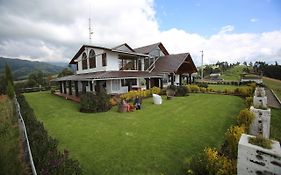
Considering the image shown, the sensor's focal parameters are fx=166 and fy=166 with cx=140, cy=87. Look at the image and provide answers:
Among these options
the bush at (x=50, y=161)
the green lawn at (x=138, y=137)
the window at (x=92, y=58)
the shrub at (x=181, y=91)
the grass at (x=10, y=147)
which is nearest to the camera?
the bush at (x=50, y=161)

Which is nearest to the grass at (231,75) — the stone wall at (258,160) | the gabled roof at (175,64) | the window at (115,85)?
the gabled roof at (175,64)

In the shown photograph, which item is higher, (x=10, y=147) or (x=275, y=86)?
(x=275, y=86)

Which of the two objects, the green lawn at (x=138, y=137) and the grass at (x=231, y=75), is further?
the grass at (x=231, y=75)

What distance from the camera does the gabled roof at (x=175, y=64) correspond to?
24.8m

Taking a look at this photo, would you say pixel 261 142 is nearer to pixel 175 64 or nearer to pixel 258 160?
pixel 258 160

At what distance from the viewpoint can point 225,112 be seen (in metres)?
13.0

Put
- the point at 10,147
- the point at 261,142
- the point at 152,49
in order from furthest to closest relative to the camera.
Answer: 1. the point at 152,49
2. the point at 10,147
3. the point at 261,142

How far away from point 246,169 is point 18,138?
9.63 meters

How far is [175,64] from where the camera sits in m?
25.5

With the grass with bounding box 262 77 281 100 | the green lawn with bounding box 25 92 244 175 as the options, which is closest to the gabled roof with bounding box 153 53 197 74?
Result: the green lawn with bounding box 25 92 244 175

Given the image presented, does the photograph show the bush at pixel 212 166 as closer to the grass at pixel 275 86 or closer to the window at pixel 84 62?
the grass at pixel 275 86

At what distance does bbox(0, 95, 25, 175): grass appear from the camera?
5.29 meters

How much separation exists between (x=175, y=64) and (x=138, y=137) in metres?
18.9

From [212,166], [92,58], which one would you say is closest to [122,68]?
[92,58]
